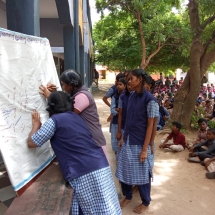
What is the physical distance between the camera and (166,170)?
4469 millimetres

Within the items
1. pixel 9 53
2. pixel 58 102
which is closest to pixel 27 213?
pixel 58 102

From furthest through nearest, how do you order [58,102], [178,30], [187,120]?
[178,30] < [187,120] < [58,102]

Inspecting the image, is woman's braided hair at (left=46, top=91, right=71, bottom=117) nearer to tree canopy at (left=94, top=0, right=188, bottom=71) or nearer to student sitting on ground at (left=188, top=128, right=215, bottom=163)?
student sitting on ground at (left=188, top=128, right=215, bottom=163)

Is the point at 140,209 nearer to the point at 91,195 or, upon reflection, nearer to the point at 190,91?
the point at 91,195

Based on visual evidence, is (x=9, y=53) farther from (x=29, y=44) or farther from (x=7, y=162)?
(x=7, y=162)

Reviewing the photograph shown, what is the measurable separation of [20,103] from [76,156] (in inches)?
22.1

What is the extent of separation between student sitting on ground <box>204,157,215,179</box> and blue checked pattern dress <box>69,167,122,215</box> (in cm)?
265

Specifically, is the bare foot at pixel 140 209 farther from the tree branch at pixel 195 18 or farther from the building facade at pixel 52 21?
→ the tree branch at pixel 195 18

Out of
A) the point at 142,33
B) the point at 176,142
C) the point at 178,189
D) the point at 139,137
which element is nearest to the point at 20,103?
the point at 139,137

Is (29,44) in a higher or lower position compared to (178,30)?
lower

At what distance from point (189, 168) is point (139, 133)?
2283 millimetres

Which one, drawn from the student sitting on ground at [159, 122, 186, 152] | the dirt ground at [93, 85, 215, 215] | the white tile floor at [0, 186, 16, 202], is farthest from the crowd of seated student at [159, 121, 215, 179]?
the white tile floor at [0, 186, 16, 202]

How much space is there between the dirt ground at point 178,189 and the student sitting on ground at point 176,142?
156mm

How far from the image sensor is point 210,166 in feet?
14.2
